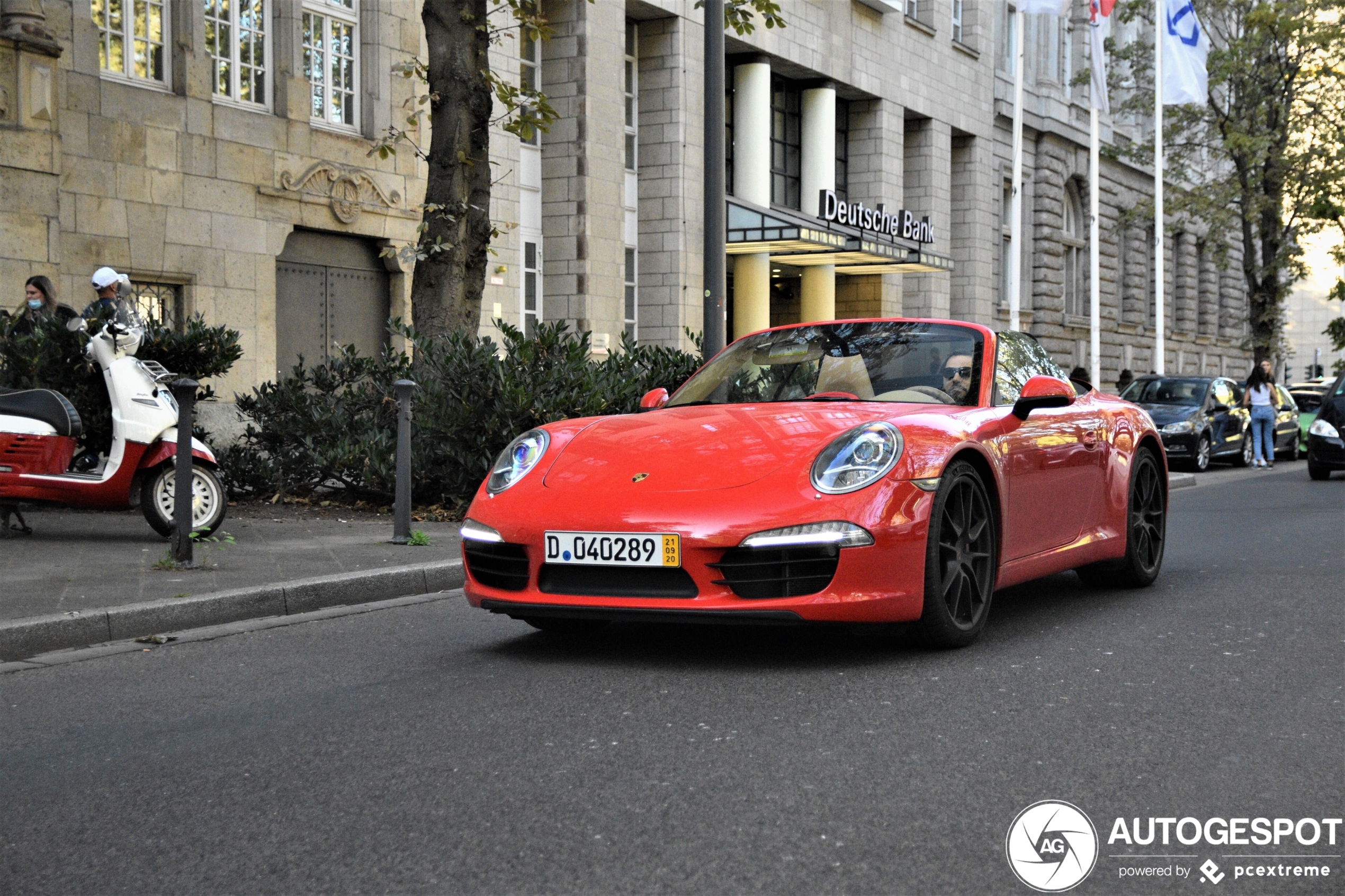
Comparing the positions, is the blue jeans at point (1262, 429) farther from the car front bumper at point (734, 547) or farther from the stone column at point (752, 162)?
the car front bumper at point (734, 547)

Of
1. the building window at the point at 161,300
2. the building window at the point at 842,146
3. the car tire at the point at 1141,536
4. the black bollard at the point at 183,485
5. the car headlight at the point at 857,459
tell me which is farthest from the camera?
the building window at the point at 842,146

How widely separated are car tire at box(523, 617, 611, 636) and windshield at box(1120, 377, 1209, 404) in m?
18.9

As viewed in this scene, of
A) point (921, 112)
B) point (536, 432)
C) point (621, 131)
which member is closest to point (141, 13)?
point (621, 131)

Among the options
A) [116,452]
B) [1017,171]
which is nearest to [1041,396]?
[116,452]

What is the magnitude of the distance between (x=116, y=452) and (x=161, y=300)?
817cm

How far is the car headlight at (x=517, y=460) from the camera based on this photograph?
606 cm

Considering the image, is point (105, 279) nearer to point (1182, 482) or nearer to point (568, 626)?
point (568, 626)

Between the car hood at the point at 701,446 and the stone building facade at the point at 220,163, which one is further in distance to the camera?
the stone building facade at the point at 220,163

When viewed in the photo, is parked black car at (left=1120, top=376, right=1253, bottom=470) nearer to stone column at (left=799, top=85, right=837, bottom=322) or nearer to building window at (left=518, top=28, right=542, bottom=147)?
stone column at (left=799, top=85, right=837, bottom=322)

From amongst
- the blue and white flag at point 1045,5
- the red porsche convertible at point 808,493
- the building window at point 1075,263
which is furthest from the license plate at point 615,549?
the building window at point 1075,263

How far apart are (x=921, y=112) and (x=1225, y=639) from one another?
1122 inches

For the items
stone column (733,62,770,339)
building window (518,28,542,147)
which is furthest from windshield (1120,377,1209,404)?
building window (518,28,542,147)

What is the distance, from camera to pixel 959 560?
5.87 metres

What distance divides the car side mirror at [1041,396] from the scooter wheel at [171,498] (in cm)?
506
